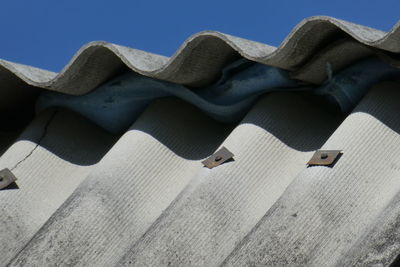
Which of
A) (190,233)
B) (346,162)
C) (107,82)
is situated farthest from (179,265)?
(107,82)

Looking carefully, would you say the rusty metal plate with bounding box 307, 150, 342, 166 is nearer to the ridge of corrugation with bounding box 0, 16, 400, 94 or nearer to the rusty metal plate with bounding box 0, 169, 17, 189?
the ridge of corrugation with bounding box 0, 16, 400, 94

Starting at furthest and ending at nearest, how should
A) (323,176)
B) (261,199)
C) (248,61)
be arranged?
1. (248,61)
2. (261,199)
3. (323,176)

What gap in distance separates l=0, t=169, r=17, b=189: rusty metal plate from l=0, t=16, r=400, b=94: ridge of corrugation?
0.46 metres

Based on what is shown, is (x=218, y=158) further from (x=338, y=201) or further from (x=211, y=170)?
(x=338, y=201)

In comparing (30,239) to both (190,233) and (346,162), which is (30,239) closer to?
(190,233)

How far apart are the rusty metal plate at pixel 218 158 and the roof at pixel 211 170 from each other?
0.03 m

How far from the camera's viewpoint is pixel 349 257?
12.5 ft

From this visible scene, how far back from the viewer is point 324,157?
4426 mm

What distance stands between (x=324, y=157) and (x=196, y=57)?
0.90m

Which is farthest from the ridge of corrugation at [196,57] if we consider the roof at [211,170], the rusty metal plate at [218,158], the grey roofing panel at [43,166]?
the rusty metal plate at [218,158]

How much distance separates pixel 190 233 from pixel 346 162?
2.35 ft

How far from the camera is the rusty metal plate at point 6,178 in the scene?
5.34 m

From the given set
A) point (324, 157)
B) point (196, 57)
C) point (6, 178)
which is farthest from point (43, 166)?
point (324, 157)

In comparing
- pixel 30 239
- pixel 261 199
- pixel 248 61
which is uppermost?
pixel 248 61
